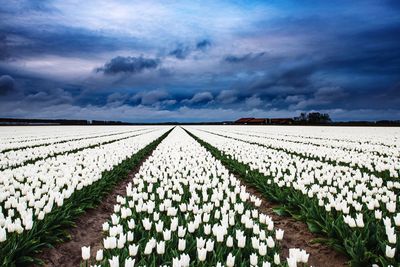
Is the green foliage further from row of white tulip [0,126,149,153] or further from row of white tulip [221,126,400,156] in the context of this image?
row of white tulip [221,126,400,156]

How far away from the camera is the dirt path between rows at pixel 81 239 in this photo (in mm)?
4234

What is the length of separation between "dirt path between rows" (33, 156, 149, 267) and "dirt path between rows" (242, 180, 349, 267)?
2818 mm

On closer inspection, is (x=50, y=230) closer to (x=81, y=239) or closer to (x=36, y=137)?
(x=81, y=239)

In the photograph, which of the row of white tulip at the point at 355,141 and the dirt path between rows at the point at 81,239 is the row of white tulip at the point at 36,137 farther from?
the row of white tulip at the point at 355,141

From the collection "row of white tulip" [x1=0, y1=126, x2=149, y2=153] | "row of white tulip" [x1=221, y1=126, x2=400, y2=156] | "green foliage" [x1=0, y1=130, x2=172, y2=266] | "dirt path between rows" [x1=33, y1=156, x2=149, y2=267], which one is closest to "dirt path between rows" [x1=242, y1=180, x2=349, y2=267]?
"dirt path between rows" [x1=33, y1=156, x2=149, y2=267]

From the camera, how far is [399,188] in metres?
7.14

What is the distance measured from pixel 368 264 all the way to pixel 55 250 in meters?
4.07

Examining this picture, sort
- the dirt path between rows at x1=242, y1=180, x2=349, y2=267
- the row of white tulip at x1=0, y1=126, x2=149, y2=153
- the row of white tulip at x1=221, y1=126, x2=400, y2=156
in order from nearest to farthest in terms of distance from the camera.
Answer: the dirt path between rows at x1=242, y1=180, x2=349, y2=267 < the row of white tulip at x1=221, y1=126, x2=400, y2=156 < the row of white tulip at x1=0, y1=126, x2=149, y2=153

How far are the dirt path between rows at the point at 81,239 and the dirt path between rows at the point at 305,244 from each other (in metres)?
2.82

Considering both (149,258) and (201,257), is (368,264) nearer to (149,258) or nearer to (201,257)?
(201,257)

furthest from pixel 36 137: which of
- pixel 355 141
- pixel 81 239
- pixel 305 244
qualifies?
pixel 305 244

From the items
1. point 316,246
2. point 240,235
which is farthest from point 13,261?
point 316,246

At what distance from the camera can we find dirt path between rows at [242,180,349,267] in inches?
167

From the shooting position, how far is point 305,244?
486 centimetres
